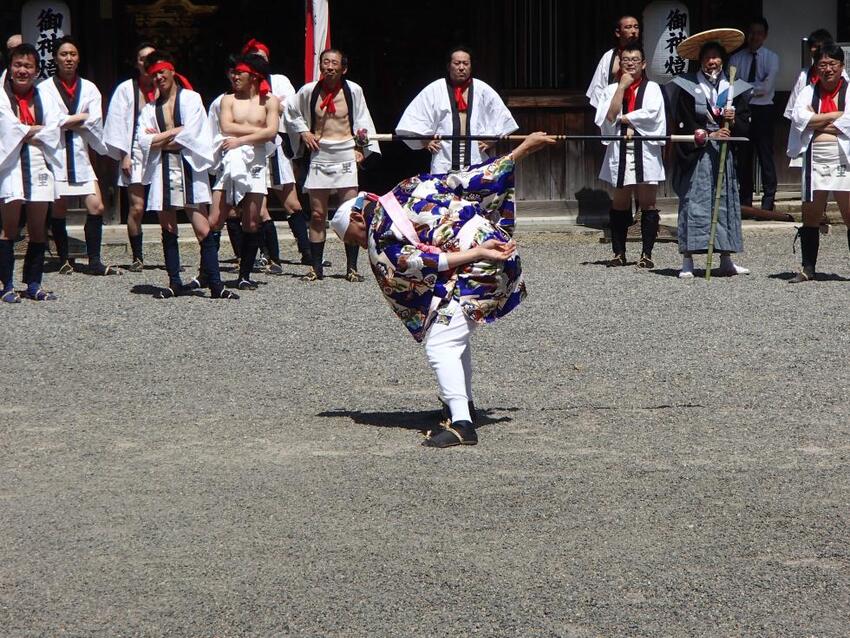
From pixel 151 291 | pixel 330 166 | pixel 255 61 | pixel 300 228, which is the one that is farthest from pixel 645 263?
pixel 151 291

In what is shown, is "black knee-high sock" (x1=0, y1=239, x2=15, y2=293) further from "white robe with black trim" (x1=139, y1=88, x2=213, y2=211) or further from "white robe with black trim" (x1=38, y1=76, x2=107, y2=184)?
"white robe with black trim" (x1=38, y1=76, x2=107, y2=184)

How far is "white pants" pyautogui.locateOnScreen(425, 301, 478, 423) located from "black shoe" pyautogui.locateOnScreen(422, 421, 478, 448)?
0.10 ft

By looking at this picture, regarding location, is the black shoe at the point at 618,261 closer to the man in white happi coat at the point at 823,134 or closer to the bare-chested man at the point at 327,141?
the man in white happi coat at the point at 823,134

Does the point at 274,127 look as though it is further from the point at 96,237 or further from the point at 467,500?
the point at 467,500

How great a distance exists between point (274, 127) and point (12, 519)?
17.7 ft

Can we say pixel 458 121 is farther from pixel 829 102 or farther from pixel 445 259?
pixel 445 259

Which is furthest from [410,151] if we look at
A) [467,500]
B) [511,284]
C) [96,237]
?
[467,500]

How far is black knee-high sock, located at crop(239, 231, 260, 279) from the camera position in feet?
31.8

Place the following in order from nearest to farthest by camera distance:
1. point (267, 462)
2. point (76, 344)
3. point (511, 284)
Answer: point (267, 462)
point (511, 284)
point (76, 344)

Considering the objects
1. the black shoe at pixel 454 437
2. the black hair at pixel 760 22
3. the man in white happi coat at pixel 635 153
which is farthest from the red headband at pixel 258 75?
the black hair at pixel 760 22

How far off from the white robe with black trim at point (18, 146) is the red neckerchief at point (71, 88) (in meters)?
1.28

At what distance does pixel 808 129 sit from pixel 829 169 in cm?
32

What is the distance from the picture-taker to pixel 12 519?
4.65 meters

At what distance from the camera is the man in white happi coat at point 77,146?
34.2ft
